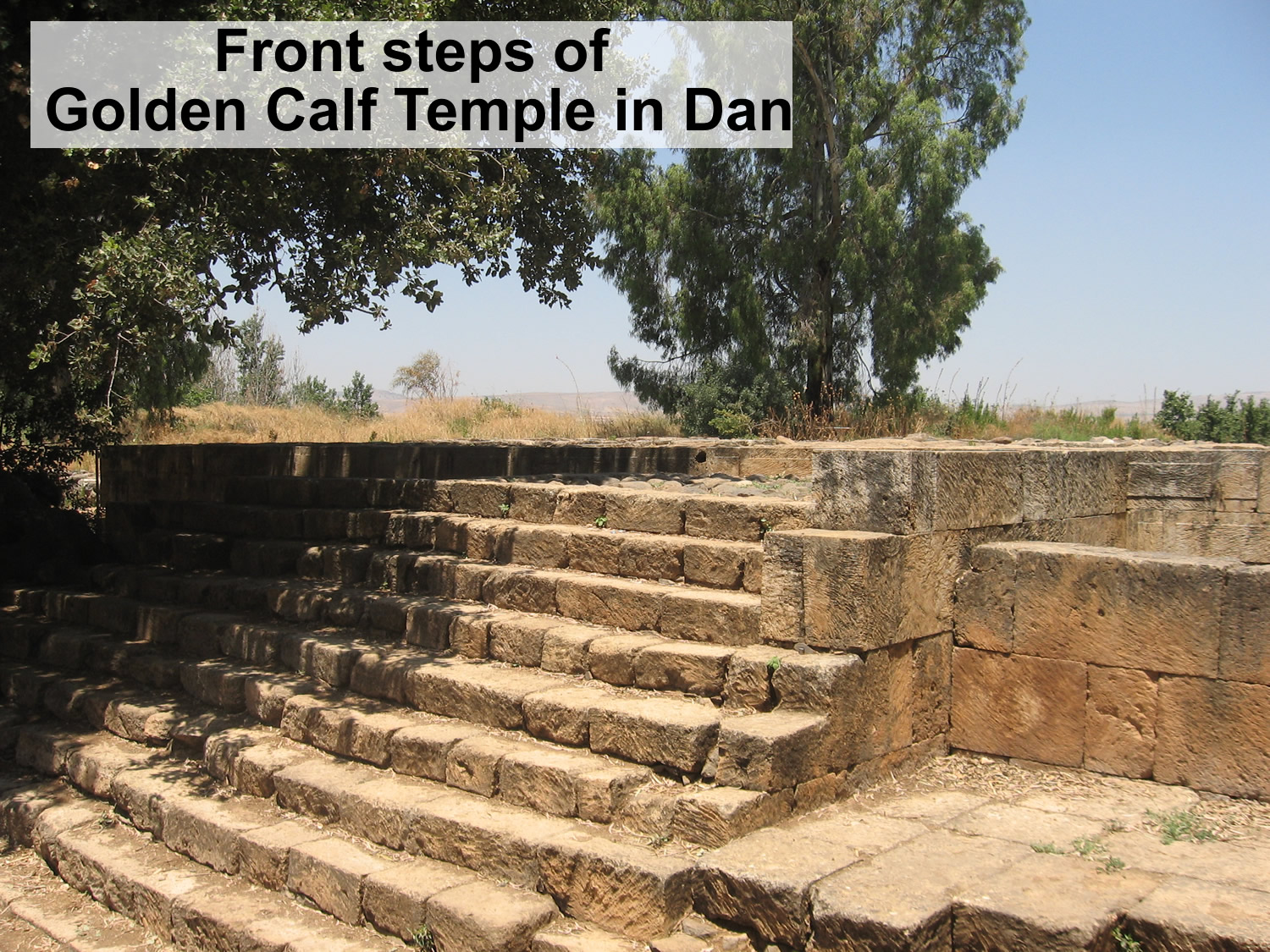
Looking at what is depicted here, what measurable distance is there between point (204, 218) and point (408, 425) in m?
9.38

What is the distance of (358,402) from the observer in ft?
78.6

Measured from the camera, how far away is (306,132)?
680 centimetres

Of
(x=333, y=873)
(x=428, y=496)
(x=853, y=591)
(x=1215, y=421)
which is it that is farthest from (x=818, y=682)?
(x=1215, y=421)

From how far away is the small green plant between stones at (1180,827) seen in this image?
14.1 feet

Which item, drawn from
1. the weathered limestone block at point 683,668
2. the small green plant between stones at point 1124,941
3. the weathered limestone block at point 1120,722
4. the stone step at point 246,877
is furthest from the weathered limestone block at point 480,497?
the small green plant between stones at point 1124,941

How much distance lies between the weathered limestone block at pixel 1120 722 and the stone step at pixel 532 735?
1420 millimetres

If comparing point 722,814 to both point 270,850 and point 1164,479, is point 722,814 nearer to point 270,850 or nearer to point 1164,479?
point 270,850

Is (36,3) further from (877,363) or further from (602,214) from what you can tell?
(877,363)

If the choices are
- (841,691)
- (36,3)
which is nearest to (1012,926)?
(841,691)

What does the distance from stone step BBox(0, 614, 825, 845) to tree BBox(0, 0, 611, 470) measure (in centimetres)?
204

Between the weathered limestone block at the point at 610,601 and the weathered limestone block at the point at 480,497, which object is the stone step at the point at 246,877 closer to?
the weathered limestone block at the point at 610,601

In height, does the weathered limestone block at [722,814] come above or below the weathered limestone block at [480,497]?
below

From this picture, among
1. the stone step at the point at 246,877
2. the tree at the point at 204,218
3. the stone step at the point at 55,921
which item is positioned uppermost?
the tree at the point at 204,218

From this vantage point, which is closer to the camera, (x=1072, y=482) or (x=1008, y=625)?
(x=1008, y=625)
